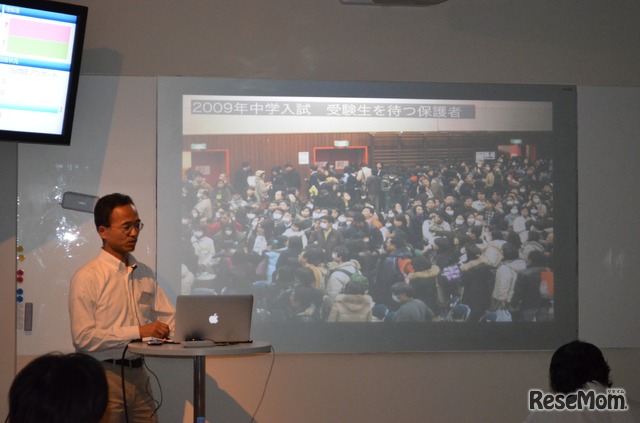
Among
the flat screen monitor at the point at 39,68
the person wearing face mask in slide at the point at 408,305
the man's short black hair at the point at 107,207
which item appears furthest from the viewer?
the person wearing face mask in slide at the point at 408,305

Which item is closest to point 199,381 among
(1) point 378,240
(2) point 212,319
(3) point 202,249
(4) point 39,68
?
(2) point 212,319

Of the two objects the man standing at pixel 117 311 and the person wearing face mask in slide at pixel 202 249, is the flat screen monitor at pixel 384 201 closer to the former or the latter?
the person wearing face mask in slide at pixel 202 249

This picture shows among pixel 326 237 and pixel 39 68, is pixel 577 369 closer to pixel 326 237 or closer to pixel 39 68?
pixel 326 237

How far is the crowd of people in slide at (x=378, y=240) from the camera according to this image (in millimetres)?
5133

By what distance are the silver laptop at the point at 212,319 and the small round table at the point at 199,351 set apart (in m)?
0.09

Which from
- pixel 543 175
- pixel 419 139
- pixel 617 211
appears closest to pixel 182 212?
pixel 419 139

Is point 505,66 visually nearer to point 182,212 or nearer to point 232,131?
point 232,131

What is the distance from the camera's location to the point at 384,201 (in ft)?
17.2

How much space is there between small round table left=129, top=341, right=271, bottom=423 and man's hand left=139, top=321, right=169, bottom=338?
9 centimetres

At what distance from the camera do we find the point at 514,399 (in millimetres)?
5297

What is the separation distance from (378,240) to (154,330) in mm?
1810

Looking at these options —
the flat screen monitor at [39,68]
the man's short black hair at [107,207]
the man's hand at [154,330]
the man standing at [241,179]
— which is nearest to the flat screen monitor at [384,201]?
the man standing at [241,179]

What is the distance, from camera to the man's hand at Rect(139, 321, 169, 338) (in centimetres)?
390

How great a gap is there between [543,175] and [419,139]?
34.3 inches
